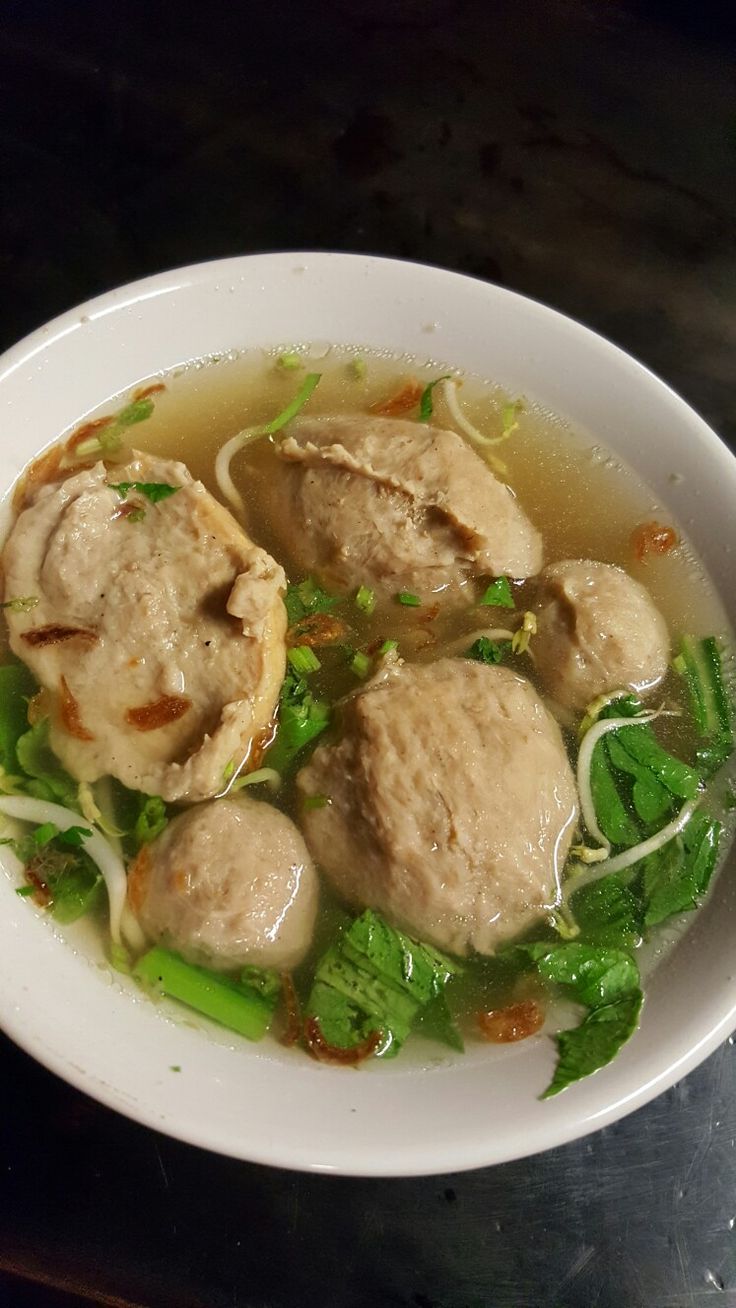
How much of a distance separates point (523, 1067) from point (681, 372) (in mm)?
2439

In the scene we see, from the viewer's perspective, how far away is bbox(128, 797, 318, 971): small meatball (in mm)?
1902

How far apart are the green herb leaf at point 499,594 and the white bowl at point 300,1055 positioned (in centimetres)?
49

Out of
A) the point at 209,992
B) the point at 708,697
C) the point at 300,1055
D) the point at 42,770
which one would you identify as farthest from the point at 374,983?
the point at 708,697

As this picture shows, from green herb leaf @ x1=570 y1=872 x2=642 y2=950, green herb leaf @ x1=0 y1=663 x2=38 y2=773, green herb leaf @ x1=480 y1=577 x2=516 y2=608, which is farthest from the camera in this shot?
green herb leaf @ x1=480 y1=577 x2=516 y2=608

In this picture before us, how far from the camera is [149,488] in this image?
89.0 inches

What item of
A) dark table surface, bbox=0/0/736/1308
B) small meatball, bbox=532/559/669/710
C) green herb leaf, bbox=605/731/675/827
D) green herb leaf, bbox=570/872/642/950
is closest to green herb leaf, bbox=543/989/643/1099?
green herb leaf, bbox=570/872/642/950

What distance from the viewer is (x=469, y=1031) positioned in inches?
76.4

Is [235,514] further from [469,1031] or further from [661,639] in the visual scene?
[469,1031]

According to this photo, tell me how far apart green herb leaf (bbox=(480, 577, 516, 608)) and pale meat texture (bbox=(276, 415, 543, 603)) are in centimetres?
4

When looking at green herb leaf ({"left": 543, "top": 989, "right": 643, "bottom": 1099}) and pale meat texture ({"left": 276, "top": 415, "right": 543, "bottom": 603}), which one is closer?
green herb leaf ({"left": 543, "top": 989, "right": 643, "bottom": 1099})

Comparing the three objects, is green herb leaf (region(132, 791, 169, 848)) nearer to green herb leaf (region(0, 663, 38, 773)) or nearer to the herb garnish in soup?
the herb garnish in soup

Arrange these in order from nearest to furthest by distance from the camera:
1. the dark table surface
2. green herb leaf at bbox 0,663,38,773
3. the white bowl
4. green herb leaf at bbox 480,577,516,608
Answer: the white bowl < green herb leaf at bbox 0,663,38,773 < green herb leaf at bbox 480,577,516,608 < the dark table surface

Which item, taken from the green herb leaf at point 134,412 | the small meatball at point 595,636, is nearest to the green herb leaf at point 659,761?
the small meatball at point 595,636

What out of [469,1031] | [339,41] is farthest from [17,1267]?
[339,41]
